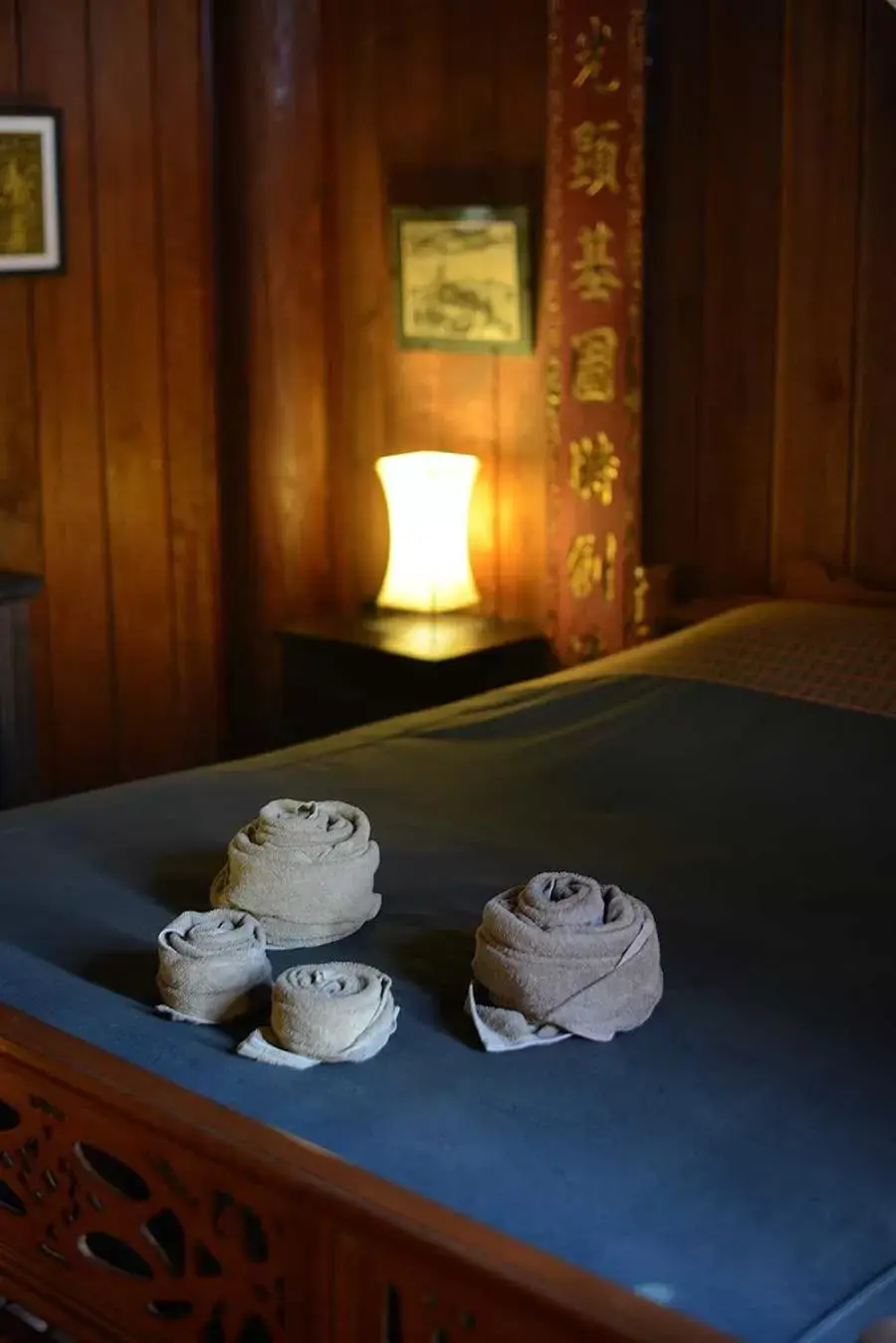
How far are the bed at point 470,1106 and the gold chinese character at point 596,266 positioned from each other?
1.18 metres

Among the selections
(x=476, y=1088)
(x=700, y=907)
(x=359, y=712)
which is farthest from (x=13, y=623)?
(x=476, y=1088)

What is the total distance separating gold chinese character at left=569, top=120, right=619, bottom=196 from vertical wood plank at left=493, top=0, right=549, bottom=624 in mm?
211

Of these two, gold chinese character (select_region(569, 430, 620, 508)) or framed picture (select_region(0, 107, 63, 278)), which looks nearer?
gold chinese character (select_region(569, 430, 620, 508))

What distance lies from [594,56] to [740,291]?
20.5 inches

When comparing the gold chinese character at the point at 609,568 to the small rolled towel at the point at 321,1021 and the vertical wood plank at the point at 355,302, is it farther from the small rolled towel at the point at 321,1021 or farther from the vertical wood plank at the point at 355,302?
the small rolled towel at the point at 321,1021

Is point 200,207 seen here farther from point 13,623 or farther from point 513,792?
point 513,792

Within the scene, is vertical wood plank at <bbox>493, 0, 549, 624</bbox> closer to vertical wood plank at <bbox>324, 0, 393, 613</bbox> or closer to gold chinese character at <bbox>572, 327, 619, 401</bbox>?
gold chinese character at <bbox>572, 327, 619, 401</bbox>

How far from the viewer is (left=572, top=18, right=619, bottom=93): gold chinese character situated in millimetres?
3412

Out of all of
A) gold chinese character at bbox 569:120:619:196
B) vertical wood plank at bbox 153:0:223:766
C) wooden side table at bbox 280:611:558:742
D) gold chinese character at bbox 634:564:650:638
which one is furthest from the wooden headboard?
vertical wood plank at bbox 153:0:223:766

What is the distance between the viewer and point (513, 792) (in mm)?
2723

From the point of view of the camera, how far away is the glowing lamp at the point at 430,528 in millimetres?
3762

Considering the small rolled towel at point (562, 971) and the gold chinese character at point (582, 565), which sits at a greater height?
the gold chinese character at point (582, 565)

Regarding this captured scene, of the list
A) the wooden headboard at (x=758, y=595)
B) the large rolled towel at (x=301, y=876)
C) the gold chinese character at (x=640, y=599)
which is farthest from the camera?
the gold chinese character at (x=640, y=599)

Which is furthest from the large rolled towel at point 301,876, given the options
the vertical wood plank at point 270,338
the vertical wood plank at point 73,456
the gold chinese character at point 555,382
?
the vertical wood plank at point 270,338
